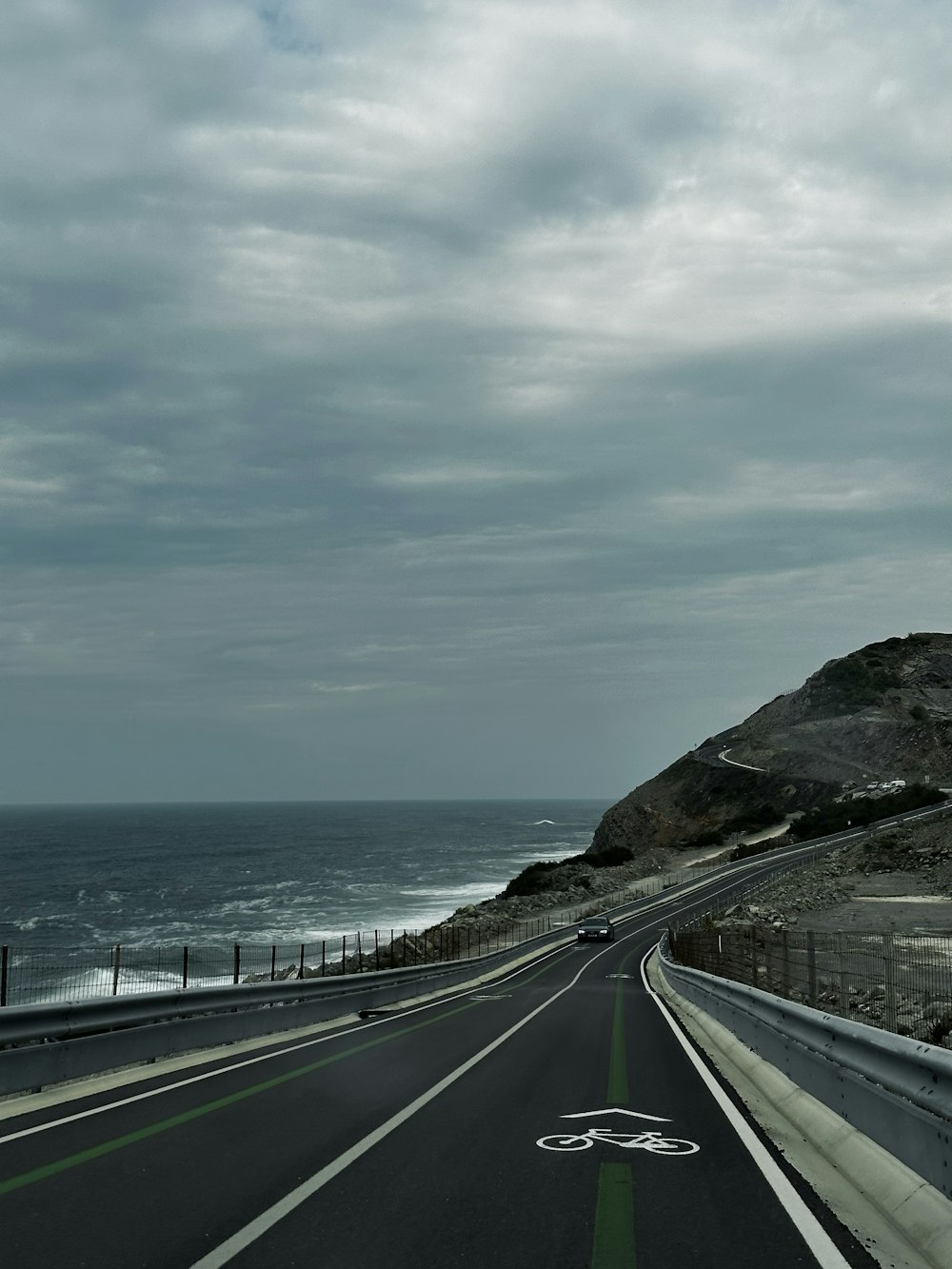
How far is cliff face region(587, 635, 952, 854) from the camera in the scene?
524 ft

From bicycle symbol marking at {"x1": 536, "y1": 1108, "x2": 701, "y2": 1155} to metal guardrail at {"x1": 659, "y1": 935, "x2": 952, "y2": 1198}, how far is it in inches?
51.4

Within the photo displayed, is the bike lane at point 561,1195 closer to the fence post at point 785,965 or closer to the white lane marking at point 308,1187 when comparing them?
the white lane marking at point 308,1187

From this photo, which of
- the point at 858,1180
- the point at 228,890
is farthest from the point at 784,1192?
the point at 228,890

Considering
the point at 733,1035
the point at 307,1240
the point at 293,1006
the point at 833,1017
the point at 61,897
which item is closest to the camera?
the point at 307,1240

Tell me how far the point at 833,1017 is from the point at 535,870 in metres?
105

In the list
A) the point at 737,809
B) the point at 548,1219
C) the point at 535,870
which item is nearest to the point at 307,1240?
the point at 548,1219

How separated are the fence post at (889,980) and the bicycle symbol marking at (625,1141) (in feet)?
6.46

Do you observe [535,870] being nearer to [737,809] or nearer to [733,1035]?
[737,809]


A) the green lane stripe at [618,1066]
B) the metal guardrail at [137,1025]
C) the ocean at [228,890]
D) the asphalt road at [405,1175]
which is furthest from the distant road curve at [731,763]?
the asphalt road at [405,1175]

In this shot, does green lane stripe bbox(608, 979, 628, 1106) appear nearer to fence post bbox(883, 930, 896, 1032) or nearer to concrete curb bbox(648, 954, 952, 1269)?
concrete curb bbox(648, 954, 952, 1269)

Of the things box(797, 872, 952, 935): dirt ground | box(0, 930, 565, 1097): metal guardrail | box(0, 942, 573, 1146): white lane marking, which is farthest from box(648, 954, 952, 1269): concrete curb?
box(797, 872, 952, 935): dirt ground

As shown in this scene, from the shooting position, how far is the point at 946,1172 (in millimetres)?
6191

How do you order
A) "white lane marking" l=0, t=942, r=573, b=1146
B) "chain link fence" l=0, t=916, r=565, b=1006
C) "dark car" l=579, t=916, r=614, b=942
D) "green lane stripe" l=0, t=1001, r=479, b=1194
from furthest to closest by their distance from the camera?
"dark car" l=579, t=916, r=614, b=942
"chain link fence" l=0, t=916, r=565, b=1006
"white lane marking" l=0, t=942, r=573, b=1146
"green lane stripe" l=0, t=1001, r=479, b=1194

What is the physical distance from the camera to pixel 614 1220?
6504 mm
